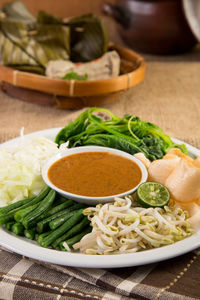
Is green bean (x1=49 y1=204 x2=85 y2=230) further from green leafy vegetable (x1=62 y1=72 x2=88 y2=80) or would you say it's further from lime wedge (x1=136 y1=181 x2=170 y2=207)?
green leafy vegetable (x1=62 y1=72 x2=88 y2=80)

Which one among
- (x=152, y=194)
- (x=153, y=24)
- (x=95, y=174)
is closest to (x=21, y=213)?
(x=95, y=174)

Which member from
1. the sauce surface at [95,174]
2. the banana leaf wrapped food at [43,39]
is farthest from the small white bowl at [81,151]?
the banana leaf wrapped food at [43,39]

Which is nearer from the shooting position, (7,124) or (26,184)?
(26,184)

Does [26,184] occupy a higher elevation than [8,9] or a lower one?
lower

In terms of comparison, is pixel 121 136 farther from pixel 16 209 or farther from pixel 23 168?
pixel 16 209

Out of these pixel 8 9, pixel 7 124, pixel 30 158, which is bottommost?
pixel 7 124

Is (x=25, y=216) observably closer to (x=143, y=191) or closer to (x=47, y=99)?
(x=143, y=191)

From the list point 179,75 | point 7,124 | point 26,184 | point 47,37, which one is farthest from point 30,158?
point 179,75
